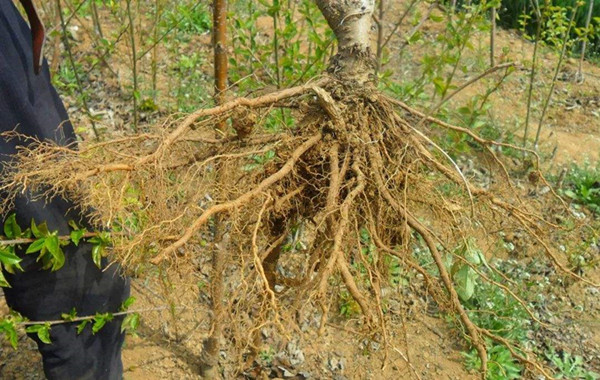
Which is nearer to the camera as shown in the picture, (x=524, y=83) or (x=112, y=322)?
(x=112, y=322)

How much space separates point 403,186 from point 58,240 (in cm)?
86

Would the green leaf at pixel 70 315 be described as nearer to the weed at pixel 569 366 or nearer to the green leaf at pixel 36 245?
the green leaf at pixel 36 245

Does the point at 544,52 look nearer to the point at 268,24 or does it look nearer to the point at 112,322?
the point at 268,24

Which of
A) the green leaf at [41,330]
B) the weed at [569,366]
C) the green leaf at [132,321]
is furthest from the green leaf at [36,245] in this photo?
the weed at [569,366]

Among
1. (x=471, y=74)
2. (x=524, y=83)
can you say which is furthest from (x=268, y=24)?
(x=524, y=83)

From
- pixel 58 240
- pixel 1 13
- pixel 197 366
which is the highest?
pixel 1 13

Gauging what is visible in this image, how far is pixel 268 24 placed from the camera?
489 centimetres

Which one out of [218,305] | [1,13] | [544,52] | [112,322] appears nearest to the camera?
[1,13]

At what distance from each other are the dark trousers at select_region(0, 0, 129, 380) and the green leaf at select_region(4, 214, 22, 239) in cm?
4

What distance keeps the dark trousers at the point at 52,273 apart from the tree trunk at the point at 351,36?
70cm

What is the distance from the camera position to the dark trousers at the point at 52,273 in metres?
1.38

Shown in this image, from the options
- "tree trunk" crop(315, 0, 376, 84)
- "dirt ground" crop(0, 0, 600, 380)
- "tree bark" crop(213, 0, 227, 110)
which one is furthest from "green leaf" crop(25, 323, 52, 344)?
"tree trunk" crop(315, 0, 376, 84)

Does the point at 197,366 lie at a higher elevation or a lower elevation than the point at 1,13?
lower

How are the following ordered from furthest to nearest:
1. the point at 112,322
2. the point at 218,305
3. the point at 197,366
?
the point at 197,366, the point at 112,322, the point at 218,305
